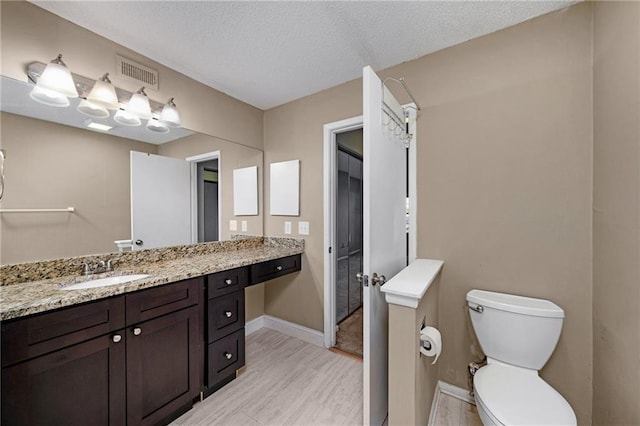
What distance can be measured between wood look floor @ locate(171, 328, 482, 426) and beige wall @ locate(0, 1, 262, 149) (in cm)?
206

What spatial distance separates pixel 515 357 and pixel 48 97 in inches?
117

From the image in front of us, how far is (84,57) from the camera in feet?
4.88

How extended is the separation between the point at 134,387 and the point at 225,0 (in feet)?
6.93

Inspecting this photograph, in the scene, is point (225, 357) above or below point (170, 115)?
below

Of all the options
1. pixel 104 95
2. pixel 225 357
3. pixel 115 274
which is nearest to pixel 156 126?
pixel 104 95

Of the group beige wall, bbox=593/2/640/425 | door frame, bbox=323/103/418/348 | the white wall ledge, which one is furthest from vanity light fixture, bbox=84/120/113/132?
beige wall, bbox=593/2/640/425

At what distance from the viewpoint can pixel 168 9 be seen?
4.49ft

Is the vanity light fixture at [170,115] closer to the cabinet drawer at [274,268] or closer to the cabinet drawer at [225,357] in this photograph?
the cabinet drawer at [274,268]

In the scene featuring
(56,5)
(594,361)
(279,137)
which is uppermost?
(56,5)

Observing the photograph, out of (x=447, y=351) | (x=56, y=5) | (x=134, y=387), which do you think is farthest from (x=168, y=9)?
(x=447, y=351)

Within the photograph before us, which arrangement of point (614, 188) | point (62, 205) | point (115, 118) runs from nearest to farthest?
point (614, 188)
point (62, 205)
point (115, 118)

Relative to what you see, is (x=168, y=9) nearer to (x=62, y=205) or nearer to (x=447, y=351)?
(x=62, y=205)

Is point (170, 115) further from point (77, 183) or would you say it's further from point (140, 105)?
point (77, 183)

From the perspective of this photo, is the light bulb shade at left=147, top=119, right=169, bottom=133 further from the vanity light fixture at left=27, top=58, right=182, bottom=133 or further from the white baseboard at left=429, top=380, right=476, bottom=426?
the white baseboard at left=429, top=380, right=476, bottom=426
